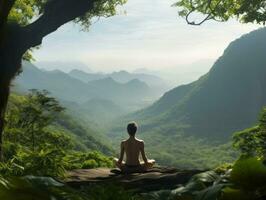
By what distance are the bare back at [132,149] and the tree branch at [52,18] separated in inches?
140

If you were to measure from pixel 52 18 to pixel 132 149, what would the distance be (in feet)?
13.2

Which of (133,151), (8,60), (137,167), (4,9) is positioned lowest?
(137,167)

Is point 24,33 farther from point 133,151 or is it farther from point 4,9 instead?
point 133,151

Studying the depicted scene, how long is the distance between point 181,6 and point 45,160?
36.6 feet

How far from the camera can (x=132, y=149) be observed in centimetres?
1266

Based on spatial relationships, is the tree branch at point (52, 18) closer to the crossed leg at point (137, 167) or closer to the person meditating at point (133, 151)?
the person meditating at point (133, 151)

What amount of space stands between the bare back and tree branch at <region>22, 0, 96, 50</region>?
3550mm

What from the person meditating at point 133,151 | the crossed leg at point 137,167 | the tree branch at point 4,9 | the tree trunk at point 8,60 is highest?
the tree branch at point 4,9

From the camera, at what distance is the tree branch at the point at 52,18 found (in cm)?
1280

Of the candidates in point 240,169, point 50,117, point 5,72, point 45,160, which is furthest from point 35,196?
point 50,117

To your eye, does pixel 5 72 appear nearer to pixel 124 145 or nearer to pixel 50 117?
pixel 124 145

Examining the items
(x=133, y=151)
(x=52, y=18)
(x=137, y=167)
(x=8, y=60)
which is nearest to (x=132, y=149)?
(x=133, y=151)

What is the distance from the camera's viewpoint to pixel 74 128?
145250 mm

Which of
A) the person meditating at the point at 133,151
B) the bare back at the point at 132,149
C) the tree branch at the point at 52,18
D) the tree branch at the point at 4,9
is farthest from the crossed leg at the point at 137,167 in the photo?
the tree branch at the point at 4,9
